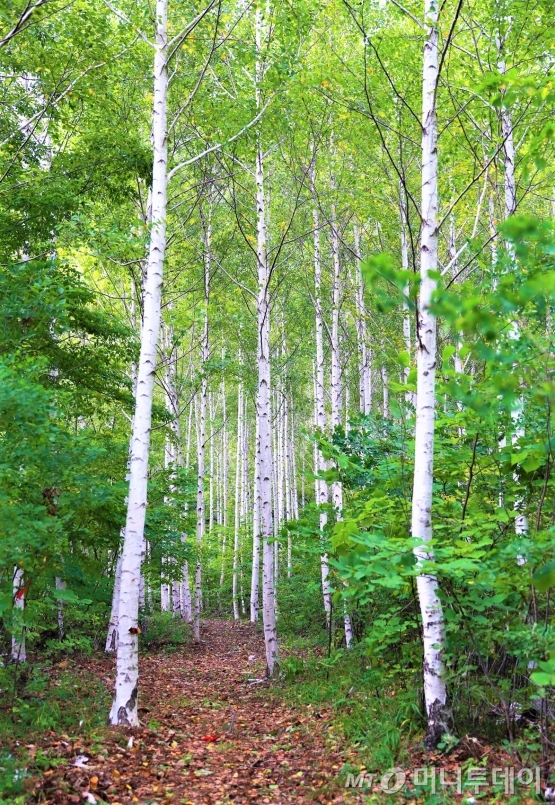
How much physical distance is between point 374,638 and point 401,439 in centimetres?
192

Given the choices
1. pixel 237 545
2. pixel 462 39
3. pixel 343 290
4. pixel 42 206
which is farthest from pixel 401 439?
pixel 237 545

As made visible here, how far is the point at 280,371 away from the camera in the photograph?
54.2 ft

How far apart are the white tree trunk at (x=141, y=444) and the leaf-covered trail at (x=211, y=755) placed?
43cm

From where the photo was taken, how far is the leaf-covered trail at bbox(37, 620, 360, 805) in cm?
371

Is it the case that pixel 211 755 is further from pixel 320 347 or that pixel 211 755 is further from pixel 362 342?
pixel 362 342

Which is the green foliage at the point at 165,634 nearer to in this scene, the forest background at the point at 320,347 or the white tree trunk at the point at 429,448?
the forest background at the point at 320,347

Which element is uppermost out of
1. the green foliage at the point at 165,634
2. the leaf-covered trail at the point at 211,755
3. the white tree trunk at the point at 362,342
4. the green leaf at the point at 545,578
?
the white tree trunk at the point at 362,342

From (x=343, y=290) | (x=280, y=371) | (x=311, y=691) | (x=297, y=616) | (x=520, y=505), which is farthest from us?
(x=280, y=371)

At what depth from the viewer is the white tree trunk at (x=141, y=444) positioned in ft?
16.7

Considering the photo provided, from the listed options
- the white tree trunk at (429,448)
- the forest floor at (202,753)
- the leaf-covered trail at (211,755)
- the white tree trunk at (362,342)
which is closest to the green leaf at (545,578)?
the white tree trunk at (429,448)

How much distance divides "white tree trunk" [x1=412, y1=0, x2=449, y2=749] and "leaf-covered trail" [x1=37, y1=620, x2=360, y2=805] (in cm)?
89

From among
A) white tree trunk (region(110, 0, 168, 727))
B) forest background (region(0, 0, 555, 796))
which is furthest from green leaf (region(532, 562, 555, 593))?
white tree trunk (region(110, 0, 168, 727))

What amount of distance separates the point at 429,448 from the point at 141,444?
10.2 ft

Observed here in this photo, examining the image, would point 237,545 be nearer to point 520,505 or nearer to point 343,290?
point 343,290
